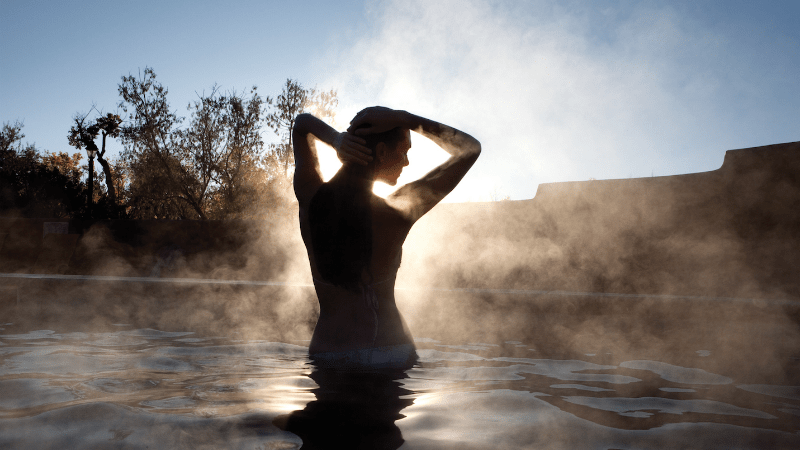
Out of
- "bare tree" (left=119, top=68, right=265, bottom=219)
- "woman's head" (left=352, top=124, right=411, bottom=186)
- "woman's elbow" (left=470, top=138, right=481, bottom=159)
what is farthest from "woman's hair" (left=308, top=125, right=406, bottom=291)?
"bare tree" (left=119, top=68, right=265, bottom=219)

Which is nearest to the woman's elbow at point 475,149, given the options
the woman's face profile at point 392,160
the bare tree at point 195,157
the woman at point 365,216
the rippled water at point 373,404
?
the woman at point 365,216

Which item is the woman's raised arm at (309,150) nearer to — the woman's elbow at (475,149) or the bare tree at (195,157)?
the woman's elbow at (475,149)

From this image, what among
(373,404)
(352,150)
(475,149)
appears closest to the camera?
(373,404)

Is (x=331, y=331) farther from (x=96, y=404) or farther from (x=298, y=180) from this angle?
(x=96, y=404)

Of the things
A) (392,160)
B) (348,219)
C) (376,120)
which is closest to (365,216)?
(348,219)

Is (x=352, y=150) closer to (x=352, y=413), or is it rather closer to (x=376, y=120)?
(x=376, y=120)

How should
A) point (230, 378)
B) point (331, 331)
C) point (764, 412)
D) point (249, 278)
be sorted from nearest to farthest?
point (764, 412), point (230, 378), point (331, 331), point (249, 278)

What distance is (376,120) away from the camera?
2623 millimetres

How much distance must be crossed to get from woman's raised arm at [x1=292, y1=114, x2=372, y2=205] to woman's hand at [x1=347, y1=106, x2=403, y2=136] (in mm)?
64

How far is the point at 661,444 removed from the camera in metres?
1.68

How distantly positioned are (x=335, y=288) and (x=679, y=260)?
6909mm

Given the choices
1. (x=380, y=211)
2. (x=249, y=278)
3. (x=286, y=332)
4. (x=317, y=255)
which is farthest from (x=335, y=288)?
(x=249, y=278)

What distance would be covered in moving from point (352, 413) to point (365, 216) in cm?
107

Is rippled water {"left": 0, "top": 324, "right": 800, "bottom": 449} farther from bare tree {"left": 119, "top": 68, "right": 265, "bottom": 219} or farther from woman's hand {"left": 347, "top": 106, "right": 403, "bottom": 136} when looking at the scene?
bare tree {"left": 119, "top": 68, "right": 265, "bottom": 219}
